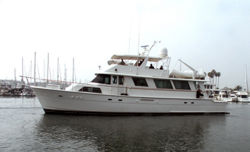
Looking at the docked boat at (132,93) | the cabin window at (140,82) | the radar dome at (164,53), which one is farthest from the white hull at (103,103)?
the radar dome at (164,53)

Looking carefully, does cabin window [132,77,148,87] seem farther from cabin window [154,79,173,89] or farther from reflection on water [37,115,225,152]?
reflection on water [37,115,225,152]

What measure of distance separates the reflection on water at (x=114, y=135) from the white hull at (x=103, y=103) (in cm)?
100

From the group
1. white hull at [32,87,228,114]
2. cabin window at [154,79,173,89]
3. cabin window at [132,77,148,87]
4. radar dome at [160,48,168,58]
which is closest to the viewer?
white hull at [32,87,228,114]

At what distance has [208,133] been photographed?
11664 millimetres

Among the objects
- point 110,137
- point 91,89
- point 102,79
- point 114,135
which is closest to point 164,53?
point 102,79

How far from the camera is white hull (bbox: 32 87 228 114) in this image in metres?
14.3

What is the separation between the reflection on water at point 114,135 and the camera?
27.9 feet

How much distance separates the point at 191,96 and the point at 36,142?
13.1 metres

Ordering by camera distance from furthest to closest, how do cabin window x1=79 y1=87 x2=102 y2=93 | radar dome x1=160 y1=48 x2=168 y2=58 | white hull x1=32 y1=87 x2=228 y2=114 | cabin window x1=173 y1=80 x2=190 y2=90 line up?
1. radar dome x1=160 y1=48 x2=168 y2=58
2. cabin window x1=173 y1=80 x2=190 y2=90
3. cabin window x1=79 y1=87 x2=102 y2=93
4. white hull x1=32 y1=87 x2=228 y2=114

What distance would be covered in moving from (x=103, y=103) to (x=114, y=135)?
497cm

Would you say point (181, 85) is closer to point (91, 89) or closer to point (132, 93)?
point (132, 93)

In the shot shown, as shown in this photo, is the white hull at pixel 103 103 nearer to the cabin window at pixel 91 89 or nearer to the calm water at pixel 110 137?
the cabin window at pixel 91 89

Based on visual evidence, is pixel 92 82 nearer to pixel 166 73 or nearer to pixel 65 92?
pixel 65 92

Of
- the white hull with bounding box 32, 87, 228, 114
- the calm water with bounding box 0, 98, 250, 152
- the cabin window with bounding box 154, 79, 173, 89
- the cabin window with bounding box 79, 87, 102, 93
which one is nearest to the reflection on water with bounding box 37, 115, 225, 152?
the calm water with bounding box 0, 98, 250, 152
